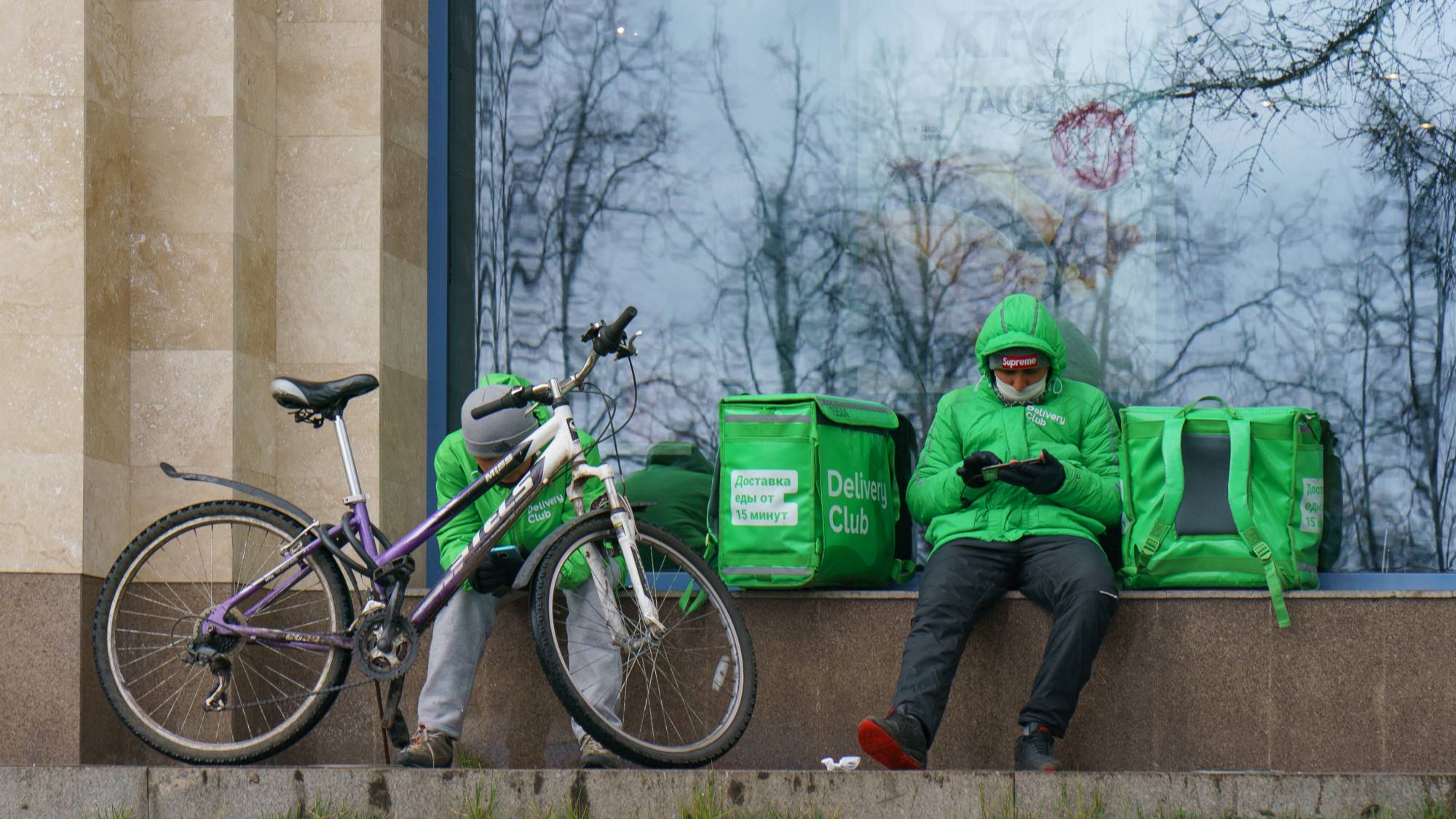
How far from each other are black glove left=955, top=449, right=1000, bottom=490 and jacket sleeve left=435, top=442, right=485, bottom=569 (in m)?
1.59

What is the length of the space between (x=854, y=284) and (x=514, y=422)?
2107 mm

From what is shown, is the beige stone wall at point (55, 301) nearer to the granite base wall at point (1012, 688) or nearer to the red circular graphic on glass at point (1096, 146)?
the granite base wall at point (1012, 688)

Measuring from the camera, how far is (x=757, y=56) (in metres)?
7.68

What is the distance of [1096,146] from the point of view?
24.6ft

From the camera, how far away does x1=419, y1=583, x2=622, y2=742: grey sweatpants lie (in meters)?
5.69

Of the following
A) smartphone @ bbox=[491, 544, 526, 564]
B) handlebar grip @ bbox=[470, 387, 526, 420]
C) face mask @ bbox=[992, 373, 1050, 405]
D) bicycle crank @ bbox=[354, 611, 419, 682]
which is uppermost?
face mask @ bbox=[992, 373, 1050, 405]

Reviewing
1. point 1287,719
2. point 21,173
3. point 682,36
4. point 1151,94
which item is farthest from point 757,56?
point 1287,719

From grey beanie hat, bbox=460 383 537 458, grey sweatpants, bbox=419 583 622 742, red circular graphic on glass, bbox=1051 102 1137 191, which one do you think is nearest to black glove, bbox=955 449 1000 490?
grey sweatpants, bbox=419 583 622 742

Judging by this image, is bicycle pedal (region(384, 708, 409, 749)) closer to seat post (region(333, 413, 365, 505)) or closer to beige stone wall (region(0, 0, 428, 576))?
seat post (region(333, 413, 365, 505))

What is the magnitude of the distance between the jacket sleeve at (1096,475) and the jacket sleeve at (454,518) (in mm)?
1934

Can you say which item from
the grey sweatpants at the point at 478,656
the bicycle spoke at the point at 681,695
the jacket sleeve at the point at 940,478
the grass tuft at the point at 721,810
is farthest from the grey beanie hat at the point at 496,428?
the grass tuft at the point at 721,810

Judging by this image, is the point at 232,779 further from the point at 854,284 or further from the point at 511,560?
the point at 854,284

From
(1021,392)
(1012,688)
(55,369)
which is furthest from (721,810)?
(55,369)

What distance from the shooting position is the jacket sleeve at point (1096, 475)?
6.21 metres
